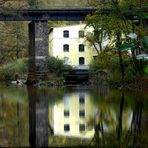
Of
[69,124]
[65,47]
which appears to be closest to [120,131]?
[69,124]

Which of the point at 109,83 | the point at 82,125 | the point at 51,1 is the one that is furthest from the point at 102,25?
the point at 51,1

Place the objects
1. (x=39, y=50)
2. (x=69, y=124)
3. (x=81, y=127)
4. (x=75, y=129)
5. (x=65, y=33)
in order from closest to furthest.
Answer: (x=75, y=129)
(x=81, y=127)
(x=69, y=124)
(x=39, y=50)
(x=65, y=33)

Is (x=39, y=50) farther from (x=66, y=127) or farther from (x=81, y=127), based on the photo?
(x=81, y=127)

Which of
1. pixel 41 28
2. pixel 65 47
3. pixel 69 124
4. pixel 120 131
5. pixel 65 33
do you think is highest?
pixel 65 33

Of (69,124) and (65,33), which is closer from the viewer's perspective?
(69,124)

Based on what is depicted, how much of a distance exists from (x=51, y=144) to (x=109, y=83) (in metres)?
41.0

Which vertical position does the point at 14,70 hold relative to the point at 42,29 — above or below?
below

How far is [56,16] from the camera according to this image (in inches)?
2473

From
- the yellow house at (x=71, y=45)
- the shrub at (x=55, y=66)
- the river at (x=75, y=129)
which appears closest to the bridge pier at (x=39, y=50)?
the shrub at (x=55, y=66)

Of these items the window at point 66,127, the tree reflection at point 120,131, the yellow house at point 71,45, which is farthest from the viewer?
the yellow house at point 71,45

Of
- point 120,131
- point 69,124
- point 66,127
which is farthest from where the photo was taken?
point 69,124

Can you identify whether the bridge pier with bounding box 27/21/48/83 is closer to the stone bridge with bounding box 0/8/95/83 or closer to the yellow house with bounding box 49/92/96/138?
the stone bridge with bounding box 0/8/95/83

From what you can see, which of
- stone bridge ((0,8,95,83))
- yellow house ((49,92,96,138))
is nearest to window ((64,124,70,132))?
yellow house ((49,92,96,138))

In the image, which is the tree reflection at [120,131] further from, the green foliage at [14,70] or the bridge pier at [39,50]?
the green foliage at [14,70]
